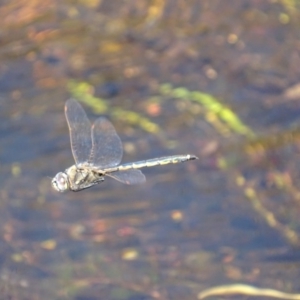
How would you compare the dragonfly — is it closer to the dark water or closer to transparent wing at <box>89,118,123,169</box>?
transparent wing at <box>89,118,123,169</box>

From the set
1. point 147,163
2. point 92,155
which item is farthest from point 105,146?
point 147,163

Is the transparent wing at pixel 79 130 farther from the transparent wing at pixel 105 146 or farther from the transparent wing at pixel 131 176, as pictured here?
the transparent wing at pixel 131 176

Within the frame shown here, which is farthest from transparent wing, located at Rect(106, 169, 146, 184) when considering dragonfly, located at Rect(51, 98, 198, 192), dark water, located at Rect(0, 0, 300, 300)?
dark water, located at Rect(0, 0, 300, 300)

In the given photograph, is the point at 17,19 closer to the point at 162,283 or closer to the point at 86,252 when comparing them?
the point at 86,252

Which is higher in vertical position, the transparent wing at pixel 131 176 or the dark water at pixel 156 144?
the transparent wing at pixel 131 176

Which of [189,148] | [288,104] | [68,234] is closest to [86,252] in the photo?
[68,234]

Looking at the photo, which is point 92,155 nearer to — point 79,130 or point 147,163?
point 79,130

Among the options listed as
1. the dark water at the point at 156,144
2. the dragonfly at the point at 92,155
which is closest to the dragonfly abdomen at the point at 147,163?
the dragonfly at the point at 92,155
